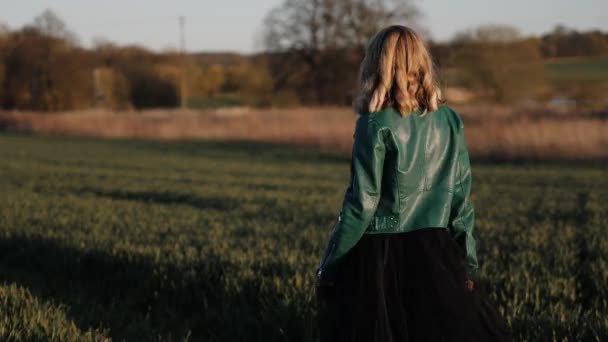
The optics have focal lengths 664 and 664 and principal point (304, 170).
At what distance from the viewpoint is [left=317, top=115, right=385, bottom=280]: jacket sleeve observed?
2781 millimetres

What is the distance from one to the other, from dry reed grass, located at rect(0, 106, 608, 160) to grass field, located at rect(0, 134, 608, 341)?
977 cm

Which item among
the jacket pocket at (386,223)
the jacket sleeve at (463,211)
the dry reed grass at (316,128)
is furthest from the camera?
the dry reed grass at (316,128)

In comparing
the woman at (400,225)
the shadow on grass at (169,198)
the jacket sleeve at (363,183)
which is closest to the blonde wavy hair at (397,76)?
the woman at (400,225)

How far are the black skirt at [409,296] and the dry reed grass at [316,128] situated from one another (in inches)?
886

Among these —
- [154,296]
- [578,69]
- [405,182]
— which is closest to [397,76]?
[405,182]

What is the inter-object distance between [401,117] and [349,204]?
1.45 ft

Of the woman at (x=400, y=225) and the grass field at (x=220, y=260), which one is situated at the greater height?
the woman at (x=400, y=225)

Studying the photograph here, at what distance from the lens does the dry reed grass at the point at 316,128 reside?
24.0 meters

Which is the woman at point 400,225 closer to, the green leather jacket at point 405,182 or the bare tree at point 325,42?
the green leather jacket at point 405,182

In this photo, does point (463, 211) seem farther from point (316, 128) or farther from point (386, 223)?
point (316, 128)

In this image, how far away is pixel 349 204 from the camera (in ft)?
9.22

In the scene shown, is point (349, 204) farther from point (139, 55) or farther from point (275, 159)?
point (139, 55)

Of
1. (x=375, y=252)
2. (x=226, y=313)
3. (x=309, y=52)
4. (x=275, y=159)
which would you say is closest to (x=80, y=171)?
(x=275, y=159)

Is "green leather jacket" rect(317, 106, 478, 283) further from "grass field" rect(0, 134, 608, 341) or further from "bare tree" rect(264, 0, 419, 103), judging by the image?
"bare tree" rect(264, 0, 419, 103)
